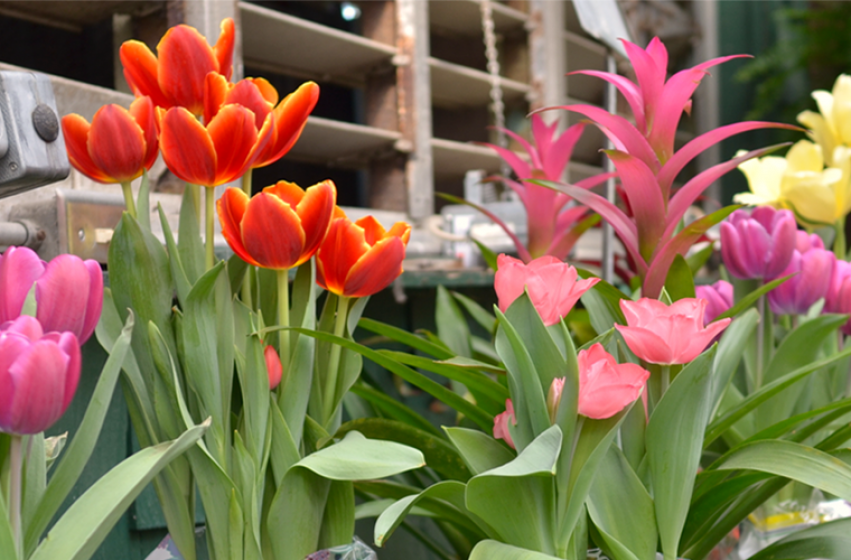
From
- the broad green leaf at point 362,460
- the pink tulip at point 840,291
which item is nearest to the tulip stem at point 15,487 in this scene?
the broad green leaf at point 362,460

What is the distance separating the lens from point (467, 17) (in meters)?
2.12

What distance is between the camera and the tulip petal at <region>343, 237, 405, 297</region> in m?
0.49

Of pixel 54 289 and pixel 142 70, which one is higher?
pixel 142 70

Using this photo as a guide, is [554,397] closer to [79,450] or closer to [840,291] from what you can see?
[79,450]

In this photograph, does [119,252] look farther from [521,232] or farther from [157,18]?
[521,232]

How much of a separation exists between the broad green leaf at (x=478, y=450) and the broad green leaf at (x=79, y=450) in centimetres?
22

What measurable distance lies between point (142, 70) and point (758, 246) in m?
0.59

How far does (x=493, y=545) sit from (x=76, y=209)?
51 centimetres

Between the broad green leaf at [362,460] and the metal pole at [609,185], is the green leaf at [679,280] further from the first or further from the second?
the broad green leaf at [362,460]

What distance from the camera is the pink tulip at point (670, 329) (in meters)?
0.47

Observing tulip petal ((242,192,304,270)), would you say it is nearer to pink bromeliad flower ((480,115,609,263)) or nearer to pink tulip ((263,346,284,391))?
pink tulip ((263,346,284,391))

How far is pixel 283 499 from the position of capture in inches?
19.1

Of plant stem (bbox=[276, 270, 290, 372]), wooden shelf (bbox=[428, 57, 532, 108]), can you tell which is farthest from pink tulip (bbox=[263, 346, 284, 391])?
wooden shelf (bbox=[428, 57, 532, 108])

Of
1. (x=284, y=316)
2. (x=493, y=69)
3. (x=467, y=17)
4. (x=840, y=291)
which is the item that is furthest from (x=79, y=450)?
(x=467, y=17)
